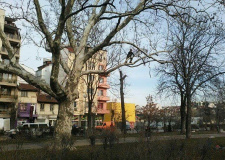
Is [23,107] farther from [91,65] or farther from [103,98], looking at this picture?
[91,65]

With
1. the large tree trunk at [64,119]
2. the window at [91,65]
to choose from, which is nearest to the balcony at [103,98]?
the window at [91,65]

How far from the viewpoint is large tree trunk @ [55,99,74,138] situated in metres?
12.2

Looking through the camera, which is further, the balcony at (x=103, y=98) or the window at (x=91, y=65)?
the balcony at (x=103, y=98)

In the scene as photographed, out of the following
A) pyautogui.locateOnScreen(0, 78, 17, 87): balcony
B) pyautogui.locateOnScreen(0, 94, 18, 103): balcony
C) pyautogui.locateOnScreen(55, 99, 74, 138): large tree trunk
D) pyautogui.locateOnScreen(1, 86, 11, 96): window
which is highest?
pyautogui.locateOnScreen(0, 78, 17, 87): balcony

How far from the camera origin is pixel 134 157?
5.84m

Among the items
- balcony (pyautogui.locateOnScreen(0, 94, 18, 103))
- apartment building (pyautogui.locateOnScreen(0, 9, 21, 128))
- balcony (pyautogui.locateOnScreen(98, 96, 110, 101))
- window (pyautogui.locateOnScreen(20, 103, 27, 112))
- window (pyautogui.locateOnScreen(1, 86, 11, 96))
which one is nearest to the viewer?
apartment building (pyautogui.locateOnScreen(0, 9, 21, 128))

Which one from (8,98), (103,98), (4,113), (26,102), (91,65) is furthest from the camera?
(103,98)

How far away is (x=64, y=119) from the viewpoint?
40.5ft

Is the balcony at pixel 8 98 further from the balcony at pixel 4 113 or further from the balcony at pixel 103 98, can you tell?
the balcony at pixel 103 98

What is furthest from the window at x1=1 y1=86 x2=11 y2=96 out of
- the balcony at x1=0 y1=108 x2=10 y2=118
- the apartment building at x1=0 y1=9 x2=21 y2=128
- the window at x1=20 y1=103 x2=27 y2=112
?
the balcony at x1=0 y1=108 x2=10 y2=118

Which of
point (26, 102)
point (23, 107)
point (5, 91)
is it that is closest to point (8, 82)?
point (5, 91)

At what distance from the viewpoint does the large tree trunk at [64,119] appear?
12174 millimetres

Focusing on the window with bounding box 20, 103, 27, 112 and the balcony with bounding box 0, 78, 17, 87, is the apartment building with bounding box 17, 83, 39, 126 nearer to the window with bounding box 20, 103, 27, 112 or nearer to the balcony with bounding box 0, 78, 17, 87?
the window with bounding box 20, 103, 27, 112

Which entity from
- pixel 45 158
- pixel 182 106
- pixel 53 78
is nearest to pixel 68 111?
pixel 53 78
